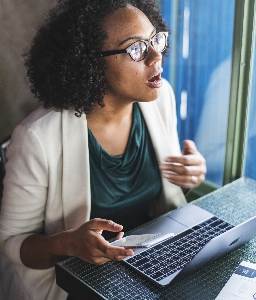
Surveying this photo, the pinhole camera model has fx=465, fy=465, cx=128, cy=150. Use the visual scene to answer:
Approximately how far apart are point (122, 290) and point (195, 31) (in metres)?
1.34

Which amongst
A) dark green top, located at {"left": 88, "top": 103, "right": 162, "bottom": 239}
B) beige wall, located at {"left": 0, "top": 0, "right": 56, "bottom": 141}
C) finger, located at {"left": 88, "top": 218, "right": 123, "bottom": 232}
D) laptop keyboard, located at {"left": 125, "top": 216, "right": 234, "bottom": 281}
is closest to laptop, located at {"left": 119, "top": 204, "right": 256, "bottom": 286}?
laptop keyboard, located at {"left": 125, "top": 216, "right": 234, "bottom": 281}

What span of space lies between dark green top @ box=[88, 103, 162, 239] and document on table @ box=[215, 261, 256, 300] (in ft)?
1.86

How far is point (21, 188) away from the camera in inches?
60.2

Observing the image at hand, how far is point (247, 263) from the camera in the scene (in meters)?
1.32

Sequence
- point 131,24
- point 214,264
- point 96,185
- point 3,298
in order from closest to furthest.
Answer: point 214,264 → point 131,24 → point 96,185 → point 3,298

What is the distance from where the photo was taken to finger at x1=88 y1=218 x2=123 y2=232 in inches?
50.0

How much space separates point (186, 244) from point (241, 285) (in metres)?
0.23

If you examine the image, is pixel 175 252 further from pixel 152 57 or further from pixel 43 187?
pixel 152 57

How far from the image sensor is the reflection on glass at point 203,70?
2.03m

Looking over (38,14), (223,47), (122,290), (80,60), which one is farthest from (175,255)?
(38,14)

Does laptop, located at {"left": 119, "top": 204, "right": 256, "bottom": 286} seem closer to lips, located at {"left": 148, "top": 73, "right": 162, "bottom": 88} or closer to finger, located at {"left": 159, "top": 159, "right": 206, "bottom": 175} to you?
finger, located at {"left": 159, "top": 159, "right": 206, "bottom": 175}

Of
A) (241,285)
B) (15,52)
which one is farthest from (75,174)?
(15,52)

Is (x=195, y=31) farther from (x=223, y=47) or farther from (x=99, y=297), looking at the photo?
(x=99, y=297)

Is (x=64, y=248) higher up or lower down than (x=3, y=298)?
higher up
